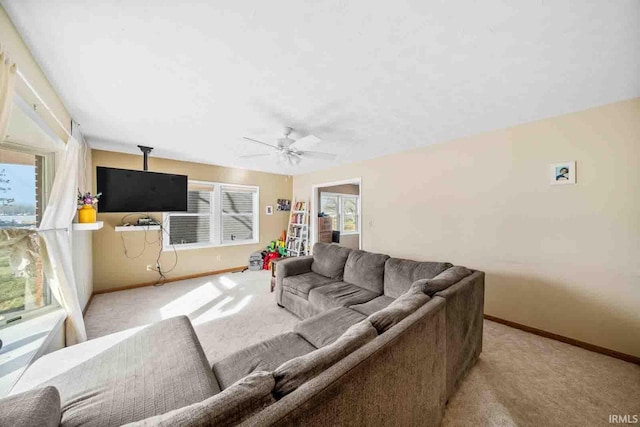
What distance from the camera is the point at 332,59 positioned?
1.50 metres

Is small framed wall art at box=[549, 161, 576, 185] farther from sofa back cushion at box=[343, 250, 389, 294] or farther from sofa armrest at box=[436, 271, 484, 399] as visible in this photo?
sofa back cushion at box=[343, 250, 389, 294]

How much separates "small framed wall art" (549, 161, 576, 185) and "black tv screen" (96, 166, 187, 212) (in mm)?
5154

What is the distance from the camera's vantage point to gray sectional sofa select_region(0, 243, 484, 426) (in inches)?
26.9

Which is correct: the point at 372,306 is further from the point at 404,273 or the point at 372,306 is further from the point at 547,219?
the point at 547,219

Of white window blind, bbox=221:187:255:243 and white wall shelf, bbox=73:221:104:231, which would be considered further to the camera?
white window blind, bbox=221:187:255:243

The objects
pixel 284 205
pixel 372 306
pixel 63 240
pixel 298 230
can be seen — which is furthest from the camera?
pixel 284 205

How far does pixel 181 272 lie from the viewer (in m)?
4.34

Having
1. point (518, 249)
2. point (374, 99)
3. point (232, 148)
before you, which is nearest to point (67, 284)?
point (232, 148)

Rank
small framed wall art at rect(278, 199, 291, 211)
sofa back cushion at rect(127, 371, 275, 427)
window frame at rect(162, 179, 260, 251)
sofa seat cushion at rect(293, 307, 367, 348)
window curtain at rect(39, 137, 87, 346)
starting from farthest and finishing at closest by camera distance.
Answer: small framed wall art at rect(278, 199, 291, 211)
window frame at rect(162, 179, 260, 251)
window curtain at rect(39, 137, 87, 346)
sofa seat cushion at rect(293, 307, 367, 348)
sofa back cushion at rect(127, 371, 275, 427)

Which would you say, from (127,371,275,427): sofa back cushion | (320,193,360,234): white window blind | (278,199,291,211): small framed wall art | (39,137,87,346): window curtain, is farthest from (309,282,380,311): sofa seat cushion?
(320,193,360,234): white window blind

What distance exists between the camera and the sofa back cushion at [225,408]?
1.84ft

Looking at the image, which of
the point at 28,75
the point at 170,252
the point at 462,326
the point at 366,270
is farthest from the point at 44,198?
the point at 462,326

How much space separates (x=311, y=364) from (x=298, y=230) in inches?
191

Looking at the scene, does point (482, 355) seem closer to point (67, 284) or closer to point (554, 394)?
point (554, 394)
